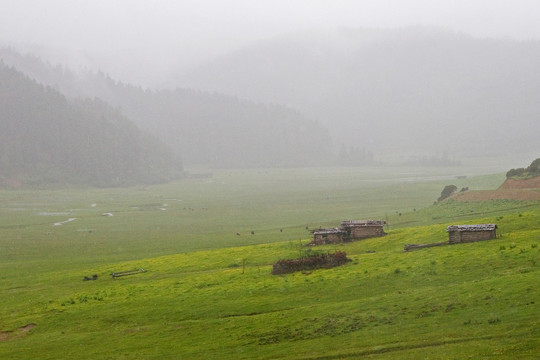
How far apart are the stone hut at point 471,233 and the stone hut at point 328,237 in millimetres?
14972

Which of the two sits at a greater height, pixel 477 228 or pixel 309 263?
pixel 477 228

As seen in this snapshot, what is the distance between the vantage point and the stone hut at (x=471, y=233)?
146 feet

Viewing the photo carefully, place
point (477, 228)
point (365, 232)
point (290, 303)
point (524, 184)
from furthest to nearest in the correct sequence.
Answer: point (524, 184) → point (365, 232) → point (477, 228) → point (290, 303)

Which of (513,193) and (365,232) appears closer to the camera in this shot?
(365,232)

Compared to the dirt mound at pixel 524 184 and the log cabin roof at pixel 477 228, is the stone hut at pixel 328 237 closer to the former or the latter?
the log cabin roof at pixel 477 228

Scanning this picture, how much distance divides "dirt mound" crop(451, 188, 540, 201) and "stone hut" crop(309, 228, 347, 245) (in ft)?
97.0

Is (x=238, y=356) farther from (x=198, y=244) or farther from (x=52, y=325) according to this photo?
(x=198, y=244)

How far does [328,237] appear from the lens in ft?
194

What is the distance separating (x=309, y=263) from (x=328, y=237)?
45.8 ft

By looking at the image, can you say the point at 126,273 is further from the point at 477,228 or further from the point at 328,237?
the point at 477,228

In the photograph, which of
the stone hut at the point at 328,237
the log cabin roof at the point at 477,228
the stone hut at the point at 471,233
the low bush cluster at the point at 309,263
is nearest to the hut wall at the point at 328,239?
the stone hut at the point at 328,237

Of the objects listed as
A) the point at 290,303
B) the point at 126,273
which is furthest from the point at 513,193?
the point at 290,303

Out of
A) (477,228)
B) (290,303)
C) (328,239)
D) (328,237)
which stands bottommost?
(290,303)

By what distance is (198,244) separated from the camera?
268 ft
